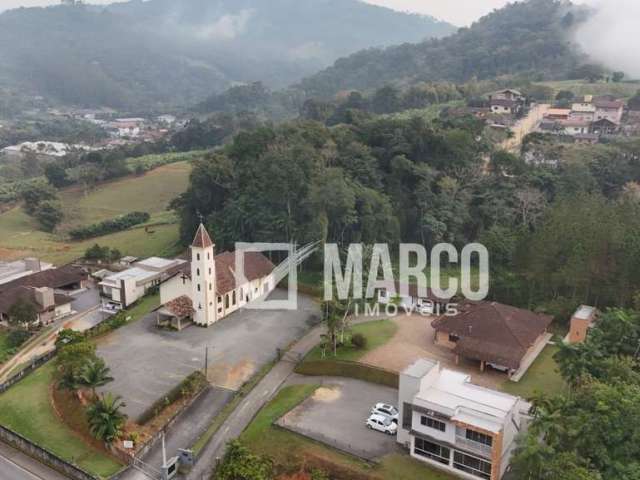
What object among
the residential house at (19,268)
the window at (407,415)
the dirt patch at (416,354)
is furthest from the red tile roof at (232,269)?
the window at (407,415)

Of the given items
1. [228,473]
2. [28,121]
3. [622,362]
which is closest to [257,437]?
[228,473]

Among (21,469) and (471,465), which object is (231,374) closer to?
(21,469)

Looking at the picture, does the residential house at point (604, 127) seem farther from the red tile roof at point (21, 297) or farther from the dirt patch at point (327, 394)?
the red tile roof at point (21, 297)

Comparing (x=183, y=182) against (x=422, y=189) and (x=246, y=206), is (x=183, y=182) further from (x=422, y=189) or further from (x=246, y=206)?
(x=422, y=189)

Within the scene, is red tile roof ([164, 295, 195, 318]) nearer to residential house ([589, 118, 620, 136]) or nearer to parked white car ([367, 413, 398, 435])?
parked white car ([367, 413, 398, 435])

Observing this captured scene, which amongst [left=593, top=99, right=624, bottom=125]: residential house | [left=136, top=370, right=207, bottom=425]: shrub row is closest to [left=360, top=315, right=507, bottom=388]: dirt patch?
[left=136, top=370, right=207, bottom=425]: shrub row

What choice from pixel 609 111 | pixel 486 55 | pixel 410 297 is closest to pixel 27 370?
pixel 410 297
